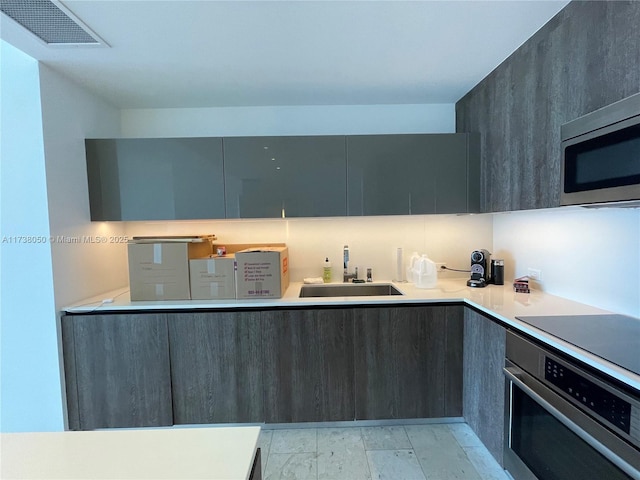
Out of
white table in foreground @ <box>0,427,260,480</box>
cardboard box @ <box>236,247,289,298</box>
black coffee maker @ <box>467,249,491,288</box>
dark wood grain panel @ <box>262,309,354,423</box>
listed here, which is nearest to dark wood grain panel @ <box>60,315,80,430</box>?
cardboard box @ <box>236,247,289,298</box>

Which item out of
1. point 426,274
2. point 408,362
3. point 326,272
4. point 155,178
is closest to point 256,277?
point 326,272

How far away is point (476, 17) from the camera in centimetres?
144

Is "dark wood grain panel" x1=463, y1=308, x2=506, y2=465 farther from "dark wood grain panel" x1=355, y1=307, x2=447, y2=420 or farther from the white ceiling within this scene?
the white ceiling

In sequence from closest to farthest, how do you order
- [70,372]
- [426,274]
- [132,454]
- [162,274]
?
[132,454] → [70,372] → [162,274] → [426,274]

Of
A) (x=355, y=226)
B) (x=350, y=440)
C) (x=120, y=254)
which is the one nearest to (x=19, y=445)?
(x=350, y=440)

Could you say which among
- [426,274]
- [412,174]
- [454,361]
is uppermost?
[412,174]

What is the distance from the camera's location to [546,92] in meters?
1.53

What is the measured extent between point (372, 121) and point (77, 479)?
8.40ft

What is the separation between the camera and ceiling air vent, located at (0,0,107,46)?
1312mm

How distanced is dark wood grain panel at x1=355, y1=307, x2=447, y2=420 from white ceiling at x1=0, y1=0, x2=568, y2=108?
4.94 ft

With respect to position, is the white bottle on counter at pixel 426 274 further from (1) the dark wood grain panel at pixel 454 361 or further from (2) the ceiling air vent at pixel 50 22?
(2) the ceiling air vent at pixel 50 22

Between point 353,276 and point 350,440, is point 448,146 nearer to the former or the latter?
point 353,276

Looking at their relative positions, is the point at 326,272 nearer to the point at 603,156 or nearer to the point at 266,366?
the point at 266,366

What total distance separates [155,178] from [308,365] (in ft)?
5.38
